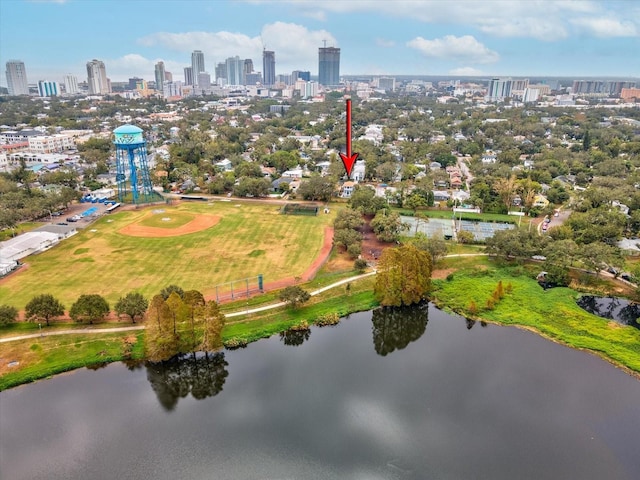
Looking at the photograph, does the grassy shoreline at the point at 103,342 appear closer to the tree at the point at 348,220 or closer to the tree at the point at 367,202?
the tree at the point at 348,220

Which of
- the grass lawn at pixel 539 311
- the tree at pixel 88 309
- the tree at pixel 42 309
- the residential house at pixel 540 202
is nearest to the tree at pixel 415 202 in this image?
the residential house at pixel 540 202

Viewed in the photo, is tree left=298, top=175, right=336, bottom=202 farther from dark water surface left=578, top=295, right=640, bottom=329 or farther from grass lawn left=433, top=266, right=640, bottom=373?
dark water surface left=578, top=295, right=640, bottom=329

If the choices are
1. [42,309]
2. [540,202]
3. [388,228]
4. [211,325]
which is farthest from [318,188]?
[42,309]

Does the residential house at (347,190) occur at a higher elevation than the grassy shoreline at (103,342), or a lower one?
higher

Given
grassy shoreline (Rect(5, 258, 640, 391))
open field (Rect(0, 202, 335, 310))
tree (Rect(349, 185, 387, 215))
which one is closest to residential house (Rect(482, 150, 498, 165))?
tree (Rect(349, 185, 387, 215))

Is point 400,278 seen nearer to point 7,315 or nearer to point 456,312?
point 456,312
